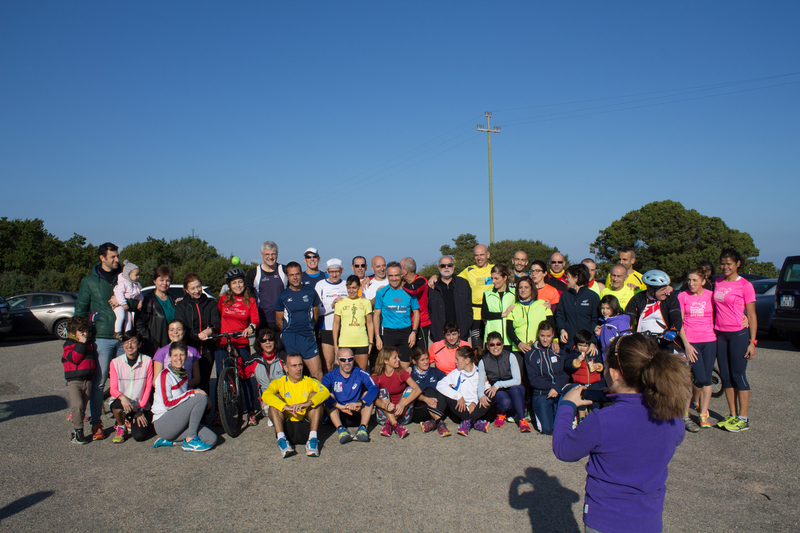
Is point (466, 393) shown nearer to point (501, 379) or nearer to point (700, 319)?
point (501, 379)

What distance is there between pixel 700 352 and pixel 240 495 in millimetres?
5378

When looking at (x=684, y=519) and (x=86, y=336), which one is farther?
(x=86, y=336)

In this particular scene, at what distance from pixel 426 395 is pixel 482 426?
78cm

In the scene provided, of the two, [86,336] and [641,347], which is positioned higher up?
[641,347]

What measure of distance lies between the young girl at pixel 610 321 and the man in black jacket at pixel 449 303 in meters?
1.85

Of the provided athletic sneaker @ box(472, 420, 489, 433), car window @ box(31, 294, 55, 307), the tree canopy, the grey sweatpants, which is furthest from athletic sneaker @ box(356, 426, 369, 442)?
the tree canopy

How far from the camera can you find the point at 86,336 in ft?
18.2

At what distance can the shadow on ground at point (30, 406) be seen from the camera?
6.73m

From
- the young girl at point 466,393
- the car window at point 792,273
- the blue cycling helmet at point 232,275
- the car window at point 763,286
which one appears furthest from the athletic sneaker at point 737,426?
the car window at point 763,286

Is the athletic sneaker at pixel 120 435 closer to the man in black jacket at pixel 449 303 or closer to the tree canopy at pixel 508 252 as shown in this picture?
the man in black jacket at pixel 449 303

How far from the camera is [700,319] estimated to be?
18.5ft

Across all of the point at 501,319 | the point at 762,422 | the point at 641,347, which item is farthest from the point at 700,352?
the point at 641,347

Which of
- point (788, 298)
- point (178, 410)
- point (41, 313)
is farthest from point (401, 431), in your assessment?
point (41, 313)

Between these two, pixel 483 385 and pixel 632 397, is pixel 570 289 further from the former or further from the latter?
pixel 632 397
